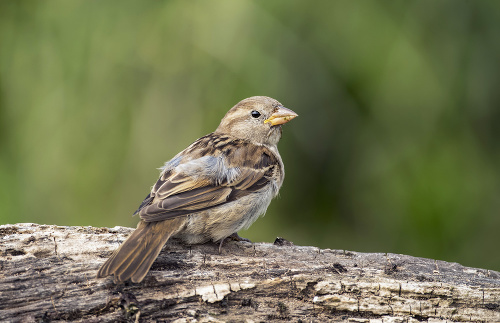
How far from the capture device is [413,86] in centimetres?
514

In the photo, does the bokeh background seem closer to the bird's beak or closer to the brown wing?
the bird's beak

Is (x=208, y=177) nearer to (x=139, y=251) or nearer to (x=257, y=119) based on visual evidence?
(x=139, y=251)

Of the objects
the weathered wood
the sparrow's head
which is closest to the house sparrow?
the sparrow's head

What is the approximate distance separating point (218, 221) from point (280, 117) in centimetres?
122

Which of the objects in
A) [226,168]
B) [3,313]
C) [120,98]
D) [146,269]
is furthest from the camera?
[120,98]

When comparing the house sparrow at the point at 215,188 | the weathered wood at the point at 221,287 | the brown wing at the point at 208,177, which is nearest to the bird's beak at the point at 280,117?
the house sparrow at the point at 215,188

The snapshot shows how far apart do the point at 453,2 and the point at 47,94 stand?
11.7 ft

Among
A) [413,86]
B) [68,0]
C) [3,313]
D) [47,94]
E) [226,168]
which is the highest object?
[68,0]

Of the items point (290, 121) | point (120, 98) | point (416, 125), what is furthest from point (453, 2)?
point (120, 98)

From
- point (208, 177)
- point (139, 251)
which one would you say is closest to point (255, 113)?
point (208, 177)

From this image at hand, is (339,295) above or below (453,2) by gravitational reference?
below

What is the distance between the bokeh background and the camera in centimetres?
509

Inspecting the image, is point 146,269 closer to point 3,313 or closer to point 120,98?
point 3,313

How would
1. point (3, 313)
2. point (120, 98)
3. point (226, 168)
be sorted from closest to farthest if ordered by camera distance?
point (3, 313) → point (226, 168) → point (120, 98)
